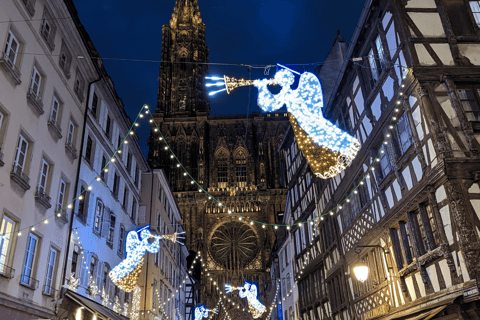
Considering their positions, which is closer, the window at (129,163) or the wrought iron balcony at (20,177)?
the wrought iron balcony at (20,177)

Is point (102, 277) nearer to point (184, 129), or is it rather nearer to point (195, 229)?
point (195, 229)

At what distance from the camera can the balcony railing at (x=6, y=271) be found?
9039mm

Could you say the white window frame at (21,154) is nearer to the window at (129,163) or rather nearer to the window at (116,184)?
the window at (116,184)

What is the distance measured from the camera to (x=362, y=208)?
41.7ft

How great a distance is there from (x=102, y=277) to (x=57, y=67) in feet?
26.2

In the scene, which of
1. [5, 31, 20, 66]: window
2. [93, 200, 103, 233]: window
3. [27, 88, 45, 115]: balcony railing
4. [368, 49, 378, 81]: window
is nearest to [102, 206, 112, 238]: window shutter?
Answer: [93, 200, 103, 233]: window

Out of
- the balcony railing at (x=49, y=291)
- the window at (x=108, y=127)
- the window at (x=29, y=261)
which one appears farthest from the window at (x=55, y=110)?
the balcony railing at (x=49, y=291)

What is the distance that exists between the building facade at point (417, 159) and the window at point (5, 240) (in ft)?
30.2

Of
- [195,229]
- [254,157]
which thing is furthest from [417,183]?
[254,157]

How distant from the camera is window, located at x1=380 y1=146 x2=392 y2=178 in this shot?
35.8 ft

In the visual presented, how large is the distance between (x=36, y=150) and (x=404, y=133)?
9.59 metres

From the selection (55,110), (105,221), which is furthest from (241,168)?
(55,110)

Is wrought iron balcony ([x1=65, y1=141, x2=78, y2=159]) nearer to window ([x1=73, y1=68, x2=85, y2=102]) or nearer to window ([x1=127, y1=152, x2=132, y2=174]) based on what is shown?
window ([x1=73, y1=68, x2=85, y2=102])

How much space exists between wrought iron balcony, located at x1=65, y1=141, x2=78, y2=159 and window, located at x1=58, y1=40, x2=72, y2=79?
2.25 metres
